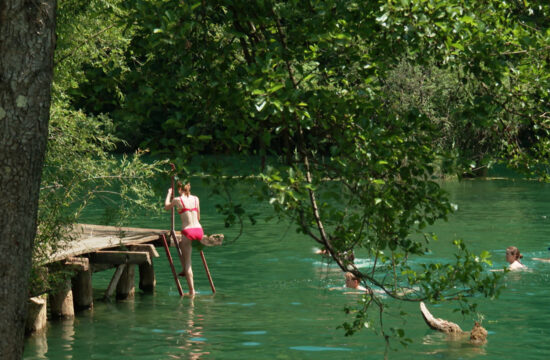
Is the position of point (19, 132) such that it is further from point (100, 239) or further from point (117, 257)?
point (100, 239)

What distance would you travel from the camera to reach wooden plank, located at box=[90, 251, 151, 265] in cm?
1587

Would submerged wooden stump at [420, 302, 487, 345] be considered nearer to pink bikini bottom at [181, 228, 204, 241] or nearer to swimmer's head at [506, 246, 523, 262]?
pink bikini bottom at [181, 228, 204, 241]

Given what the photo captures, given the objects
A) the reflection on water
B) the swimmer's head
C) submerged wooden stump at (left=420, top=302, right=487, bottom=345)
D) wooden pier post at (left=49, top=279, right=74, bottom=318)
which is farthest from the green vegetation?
the swimmer's head

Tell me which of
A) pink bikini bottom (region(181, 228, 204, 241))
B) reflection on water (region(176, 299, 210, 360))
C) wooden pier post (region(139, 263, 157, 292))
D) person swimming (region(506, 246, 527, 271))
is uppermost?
pink bikini bottom (region(181, 228, 204, 241))

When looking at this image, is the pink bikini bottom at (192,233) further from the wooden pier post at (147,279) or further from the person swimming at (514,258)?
the person swimming at (514,258)

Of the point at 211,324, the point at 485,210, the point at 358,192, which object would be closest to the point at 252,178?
the point at 358,192

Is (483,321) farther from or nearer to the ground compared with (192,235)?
nearer to the ground

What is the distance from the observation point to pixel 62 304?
48.6 ft

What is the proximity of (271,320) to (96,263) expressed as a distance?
3223 mm

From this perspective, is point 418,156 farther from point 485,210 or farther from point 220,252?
point 485,210

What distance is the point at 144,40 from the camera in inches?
242

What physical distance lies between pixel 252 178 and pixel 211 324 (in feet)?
31.0

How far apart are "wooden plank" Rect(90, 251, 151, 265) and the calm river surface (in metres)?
0.87

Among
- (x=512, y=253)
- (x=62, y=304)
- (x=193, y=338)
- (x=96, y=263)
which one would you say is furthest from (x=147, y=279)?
(x=512, y=253)
